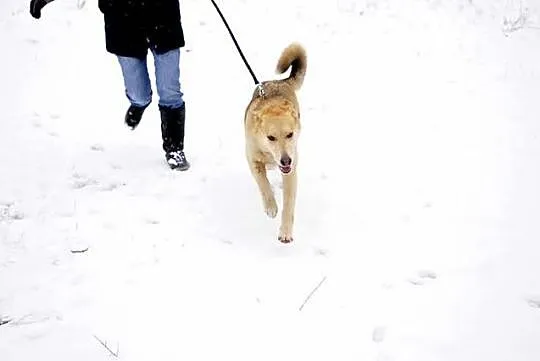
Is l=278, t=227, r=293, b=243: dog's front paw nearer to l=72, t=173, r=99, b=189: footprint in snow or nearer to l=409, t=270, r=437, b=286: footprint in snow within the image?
l=409, t=270, r=437, b=286: footprint in snow

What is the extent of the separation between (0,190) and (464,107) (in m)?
4.43

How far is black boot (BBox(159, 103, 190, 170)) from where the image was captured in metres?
4.23

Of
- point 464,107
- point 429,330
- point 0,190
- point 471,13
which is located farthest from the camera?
point 471,13

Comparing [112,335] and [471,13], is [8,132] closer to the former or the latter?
[112,335]

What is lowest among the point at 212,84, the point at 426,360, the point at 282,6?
the point at 426,360

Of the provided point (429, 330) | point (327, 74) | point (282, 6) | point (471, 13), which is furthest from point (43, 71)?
point (471, 13)

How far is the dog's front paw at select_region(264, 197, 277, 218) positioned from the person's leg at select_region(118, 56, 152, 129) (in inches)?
57.6

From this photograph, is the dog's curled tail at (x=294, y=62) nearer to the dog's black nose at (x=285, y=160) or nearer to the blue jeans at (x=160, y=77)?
the blue jeans at (x=160, y=77)

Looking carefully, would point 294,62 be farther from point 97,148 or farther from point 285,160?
point 97,148

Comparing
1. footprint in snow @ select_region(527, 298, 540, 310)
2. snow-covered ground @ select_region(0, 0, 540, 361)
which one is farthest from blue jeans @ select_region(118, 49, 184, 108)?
footprint in snow @ select_region(527, 298, 540, 310)

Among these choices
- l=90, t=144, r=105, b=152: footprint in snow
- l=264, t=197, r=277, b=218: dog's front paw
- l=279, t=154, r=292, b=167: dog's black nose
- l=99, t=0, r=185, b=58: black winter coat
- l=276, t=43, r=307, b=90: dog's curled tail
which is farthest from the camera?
l=90, t=144, r=105, b=152: footprint in snow

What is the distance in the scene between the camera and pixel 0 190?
3836mm

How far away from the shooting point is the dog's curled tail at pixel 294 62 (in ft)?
14.2

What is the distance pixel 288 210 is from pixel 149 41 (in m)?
1.64
